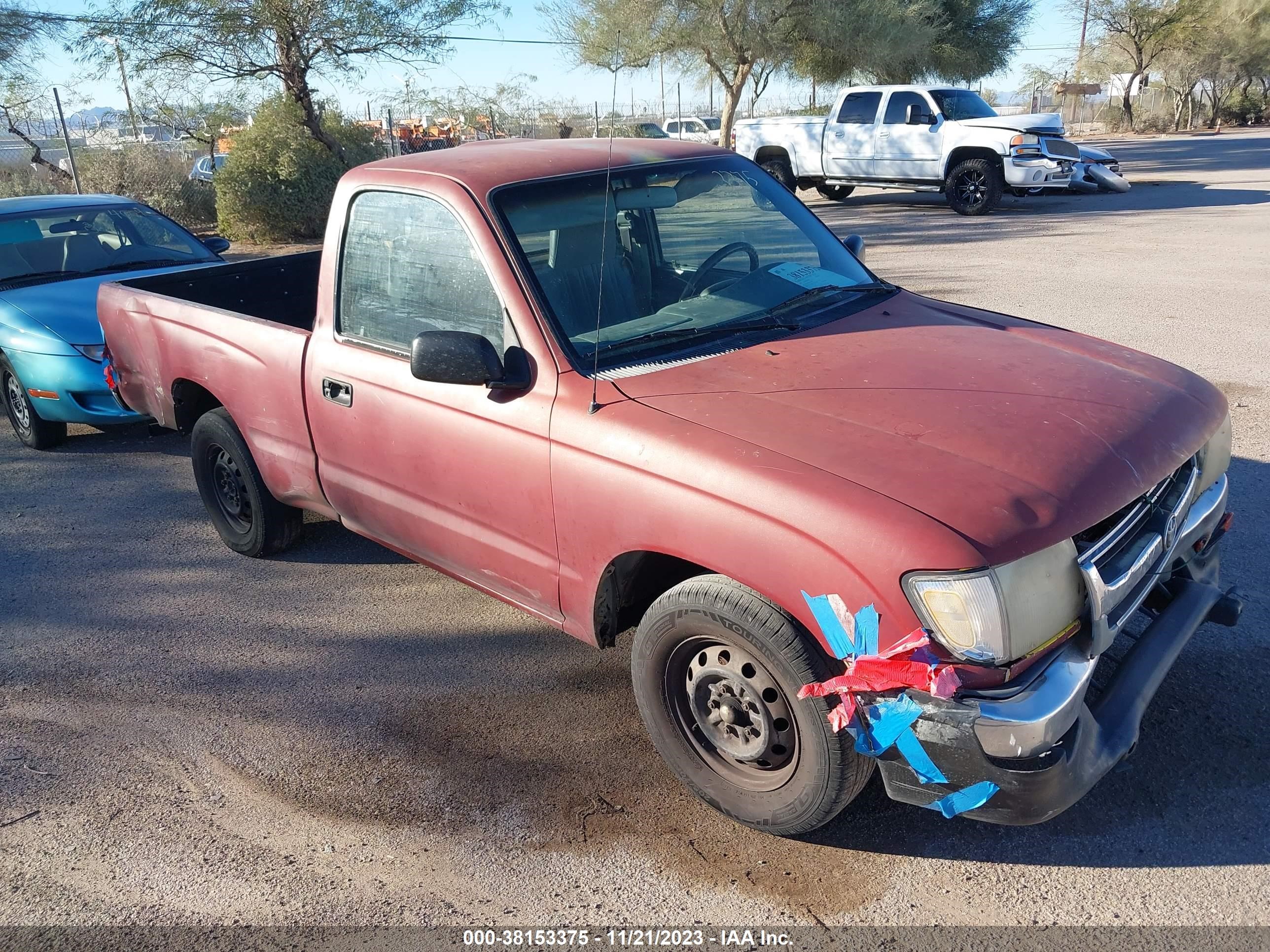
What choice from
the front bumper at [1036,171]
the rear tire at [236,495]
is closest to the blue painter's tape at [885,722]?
the rear tire at [236,495]

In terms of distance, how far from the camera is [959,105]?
1773 centimetres

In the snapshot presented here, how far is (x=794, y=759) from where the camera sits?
2.87m

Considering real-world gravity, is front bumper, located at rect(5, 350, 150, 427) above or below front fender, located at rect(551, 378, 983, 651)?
below

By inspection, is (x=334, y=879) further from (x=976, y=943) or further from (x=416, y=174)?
(x=416, y=174)

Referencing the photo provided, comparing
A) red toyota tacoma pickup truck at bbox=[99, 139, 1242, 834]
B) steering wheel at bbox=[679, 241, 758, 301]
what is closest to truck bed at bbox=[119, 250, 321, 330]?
red toyota tacoma pickup truck at bbox=[99, 139, 1242, 834]

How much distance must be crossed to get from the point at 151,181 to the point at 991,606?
784 inches

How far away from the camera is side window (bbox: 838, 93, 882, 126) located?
18422 mm

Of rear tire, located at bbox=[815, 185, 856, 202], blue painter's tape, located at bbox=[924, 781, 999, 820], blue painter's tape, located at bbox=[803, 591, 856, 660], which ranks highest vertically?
blue painter's tape, located at bbox=[803, 591, 856, 660]

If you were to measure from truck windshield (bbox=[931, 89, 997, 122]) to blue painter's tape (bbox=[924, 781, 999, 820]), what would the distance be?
17.0 m

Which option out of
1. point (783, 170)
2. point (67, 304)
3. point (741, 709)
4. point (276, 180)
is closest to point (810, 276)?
point (741, 709)

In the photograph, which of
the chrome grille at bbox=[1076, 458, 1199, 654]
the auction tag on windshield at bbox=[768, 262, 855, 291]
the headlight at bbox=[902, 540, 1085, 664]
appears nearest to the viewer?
the headlight at bbox=[902, 540, 1085, 664]

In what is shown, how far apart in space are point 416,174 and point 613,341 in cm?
108

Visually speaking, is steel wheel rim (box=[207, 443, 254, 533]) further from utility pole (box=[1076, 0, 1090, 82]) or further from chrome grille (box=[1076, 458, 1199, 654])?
utility pole (box=[1076, 0, 1090, 82])

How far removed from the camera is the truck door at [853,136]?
1848 cm
